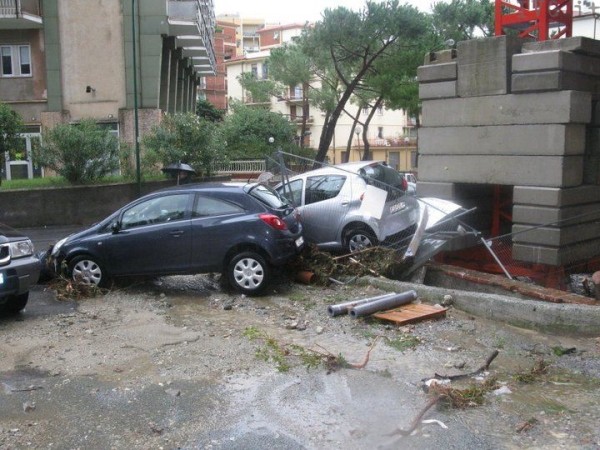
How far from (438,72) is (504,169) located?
194 cm

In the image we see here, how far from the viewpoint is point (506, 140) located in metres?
9.77

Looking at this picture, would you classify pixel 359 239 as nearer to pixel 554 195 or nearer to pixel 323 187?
pixel 323 187

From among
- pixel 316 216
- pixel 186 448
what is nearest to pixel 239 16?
pixel 316 216

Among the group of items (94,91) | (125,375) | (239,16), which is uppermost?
(239,16)

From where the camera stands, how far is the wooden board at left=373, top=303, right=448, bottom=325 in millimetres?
7340

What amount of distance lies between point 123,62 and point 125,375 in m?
20.8

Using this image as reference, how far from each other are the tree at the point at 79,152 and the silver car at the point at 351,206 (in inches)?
312

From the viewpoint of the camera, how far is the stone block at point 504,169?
934 centimetres

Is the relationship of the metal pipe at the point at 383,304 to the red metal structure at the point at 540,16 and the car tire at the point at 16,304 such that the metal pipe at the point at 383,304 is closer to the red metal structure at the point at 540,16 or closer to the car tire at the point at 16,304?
the car tire at the point at 16,304

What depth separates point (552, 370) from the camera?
237 inches

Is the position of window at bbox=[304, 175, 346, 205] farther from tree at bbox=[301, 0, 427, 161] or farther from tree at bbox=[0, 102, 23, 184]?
tree at bbox=[301, 0, 427, 161]

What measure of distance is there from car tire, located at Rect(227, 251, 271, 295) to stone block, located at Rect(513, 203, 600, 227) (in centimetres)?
389

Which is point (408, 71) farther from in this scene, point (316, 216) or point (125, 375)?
point (125, 375)

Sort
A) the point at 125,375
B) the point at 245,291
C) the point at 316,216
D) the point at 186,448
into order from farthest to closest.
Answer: the point at 316,216 < the point at 245,291 < the point at 125,375 < the point at 186,448
